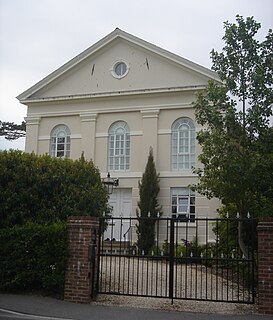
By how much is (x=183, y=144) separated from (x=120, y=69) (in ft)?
16.3

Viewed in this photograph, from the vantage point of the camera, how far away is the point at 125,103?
22188 millimetres

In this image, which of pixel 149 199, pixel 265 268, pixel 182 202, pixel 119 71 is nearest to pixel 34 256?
pixel 265 268

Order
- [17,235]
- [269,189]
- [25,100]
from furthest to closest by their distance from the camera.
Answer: [25,100] < [269,189] < [17,235]

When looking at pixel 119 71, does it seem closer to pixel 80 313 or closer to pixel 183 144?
pixel 183 144

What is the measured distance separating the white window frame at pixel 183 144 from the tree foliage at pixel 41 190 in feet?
33.8

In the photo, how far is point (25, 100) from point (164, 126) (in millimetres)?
7557

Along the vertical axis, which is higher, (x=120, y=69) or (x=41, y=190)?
(x=120, y=69)

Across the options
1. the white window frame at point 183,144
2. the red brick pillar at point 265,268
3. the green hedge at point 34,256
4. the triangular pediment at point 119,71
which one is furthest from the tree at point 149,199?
the red brick pillar at point 265,268

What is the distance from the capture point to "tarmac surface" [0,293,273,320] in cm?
821

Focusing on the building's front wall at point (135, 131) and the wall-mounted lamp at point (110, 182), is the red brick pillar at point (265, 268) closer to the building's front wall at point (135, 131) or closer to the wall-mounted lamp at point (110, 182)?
the wall-mounted lamp at point (110, 182)

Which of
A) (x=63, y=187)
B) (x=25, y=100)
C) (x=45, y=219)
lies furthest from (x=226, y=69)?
(x=25, y=100)

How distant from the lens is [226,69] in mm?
12664

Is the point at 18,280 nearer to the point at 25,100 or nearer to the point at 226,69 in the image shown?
the point at 226,69

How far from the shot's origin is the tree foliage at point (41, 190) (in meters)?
10.6
